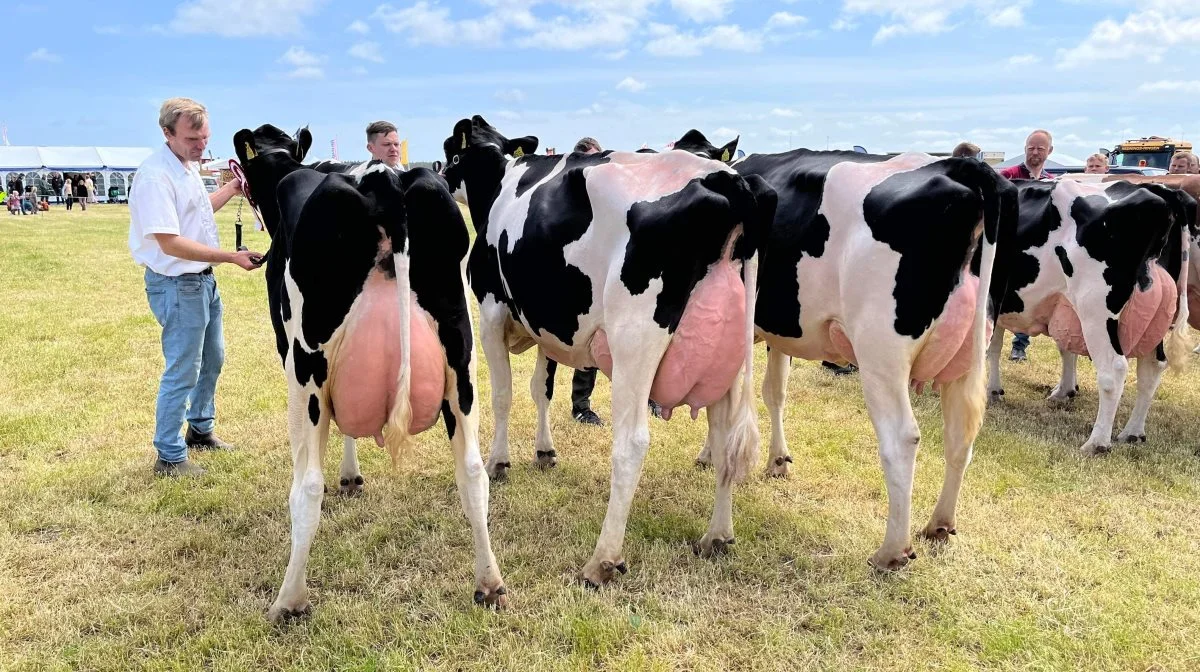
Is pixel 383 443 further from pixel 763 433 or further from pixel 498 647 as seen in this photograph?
pixel 763 433

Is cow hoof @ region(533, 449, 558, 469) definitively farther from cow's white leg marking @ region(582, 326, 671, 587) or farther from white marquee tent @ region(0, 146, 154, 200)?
white marquee tent @ region(0, 146, 154, 200)

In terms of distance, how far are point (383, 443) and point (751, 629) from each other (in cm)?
188

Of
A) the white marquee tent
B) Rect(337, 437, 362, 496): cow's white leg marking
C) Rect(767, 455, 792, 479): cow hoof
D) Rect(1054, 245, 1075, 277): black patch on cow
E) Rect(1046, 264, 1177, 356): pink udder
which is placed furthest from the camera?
the white marquee tent

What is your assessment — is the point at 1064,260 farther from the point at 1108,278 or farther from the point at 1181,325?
the point at 1181,325

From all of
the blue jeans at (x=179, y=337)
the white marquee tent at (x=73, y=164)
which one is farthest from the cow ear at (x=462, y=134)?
the white marquee tent at (x=73, y=164)

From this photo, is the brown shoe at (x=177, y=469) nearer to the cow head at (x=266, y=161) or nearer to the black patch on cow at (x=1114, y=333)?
the cow head at (x=266, y=161)

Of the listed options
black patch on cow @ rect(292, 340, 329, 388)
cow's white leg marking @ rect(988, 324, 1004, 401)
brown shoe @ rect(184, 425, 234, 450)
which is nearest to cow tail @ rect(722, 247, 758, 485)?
black patch on cow @ rect(292, 340, 329, 388)

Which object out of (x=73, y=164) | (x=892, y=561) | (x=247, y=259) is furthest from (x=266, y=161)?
(x=73, y=164)

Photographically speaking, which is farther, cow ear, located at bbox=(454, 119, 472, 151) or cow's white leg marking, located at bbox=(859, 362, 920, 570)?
cow ear, located at bbox=(454, 119, 472, 151)

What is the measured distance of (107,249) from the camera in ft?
56.8

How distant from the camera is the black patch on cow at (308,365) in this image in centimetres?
315

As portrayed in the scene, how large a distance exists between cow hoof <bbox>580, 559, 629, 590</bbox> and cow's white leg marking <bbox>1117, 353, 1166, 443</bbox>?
4573mm

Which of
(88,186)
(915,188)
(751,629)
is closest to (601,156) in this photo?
(915,188)

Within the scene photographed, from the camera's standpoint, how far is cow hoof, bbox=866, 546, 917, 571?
384 centimetres
